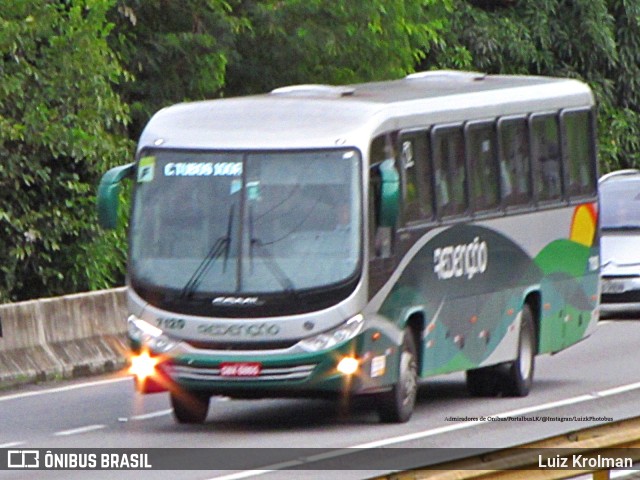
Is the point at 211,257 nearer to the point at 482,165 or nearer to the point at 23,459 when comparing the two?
the point at 23,459

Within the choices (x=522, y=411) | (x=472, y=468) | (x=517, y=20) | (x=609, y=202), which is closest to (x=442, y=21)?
(x=609, y=202)

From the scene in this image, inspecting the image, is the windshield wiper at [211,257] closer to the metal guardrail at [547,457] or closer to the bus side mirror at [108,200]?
the bus side mirror at [108,200]

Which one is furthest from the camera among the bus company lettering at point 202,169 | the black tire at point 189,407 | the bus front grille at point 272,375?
the black tire at point 189,407

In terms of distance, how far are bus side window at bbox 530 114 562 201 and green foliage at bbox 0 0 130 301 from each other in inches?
276

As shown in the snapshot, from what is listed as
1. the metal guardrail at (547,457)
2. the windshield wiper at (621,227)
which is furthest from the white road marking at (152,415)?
the windshield wiper at (621,227)

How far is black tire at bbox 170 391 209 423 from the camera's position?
15758 mm

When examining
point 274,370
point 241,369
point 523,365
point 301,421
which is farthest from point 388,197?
point 523,365

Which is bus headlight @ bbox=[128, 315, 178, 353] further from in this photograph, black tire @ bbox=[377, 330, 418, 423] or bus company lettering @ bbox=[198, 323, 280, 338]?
black tire @ bbox=[377, 330, 418, 423]

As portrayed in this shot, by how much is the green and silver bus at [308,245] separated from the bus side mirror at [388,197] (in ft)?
0.04

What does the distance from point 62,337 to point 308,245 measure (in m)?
6.40

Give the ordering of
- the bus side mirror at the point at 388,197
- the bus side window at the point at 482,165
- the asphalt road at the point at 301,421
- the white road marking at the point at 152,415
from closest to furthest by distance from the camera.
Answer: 1. the asphalt road at the point at 301,421
2. the bus side mirror at the point at 388,197
3. the white road marking at the point at 152,415
4. the bus side window at the point at 482,165

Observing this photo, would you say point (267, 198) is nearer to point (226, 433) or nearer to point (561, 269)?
point (226, 433)

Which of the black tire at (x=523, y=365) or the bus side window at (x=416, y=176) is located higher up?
the bus side window at (x=416, y=176)

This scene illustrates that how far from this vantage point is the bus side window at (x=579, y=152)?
18.9m
